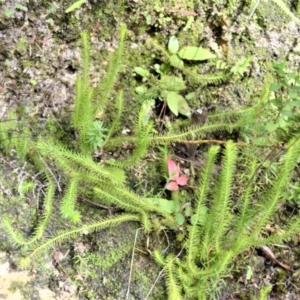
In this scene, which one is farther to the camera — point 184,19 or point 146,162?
point 184,19

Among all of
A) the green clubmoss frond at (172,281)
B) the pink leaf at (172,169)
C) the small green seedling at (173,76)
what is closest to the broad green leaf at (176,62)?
the small green seedling at (173,76)

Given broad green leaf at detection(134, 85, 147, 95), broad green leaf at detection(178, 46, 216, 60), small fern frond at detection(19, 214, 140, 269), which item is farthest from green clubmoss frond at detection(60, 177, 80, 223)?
broad green leaf at detection(178, 46, 216, 60)

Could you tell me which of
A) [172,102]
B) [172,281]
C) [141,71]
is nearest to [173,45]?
[141,71]

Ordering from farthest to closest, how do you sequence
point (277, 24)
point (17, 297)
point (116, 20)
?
point (277, 24) → point (116, 20) → point (17, 297)

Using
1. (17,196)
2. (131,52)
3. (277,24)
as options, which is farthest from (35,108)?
(277,24)

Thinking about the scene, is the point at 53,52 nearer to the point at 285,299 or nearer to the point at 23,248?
the point at 23,248
